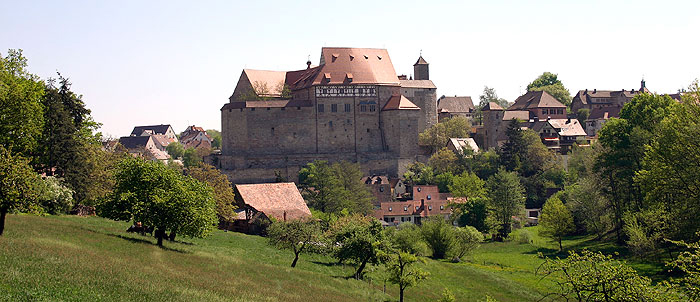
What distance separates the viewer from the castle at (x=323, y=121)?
8462cm

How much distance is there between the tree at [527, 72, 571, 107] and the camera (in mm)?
127688

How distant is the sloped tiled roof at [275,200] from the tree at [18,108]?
16716 millimetres

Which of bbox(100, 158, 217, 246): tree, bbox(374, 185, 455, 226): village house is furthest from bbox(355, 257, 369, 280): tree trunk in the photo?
bbox(374, 185, 455, 226): village house

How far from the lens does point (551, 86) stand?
131 m

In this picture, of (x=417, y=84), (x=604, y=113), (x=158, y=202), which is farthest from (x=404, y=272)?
(x=604, y=113)

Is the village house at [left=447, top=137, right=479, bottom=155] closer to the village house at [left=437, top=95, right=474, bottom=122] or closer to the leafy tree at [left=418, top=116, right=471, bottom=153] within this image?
the leafy tree at [left=418, top=116, right=471, bottom=153]

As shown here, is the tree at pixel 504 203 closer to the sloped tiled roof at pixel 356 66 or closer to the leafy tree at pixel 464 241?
the leafy tree at pixel 464 241

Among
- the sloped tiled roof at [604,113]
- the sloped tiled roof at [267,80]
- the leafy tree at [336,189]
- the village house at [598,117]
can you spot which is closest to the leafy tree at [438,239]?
the leafy tree at [336,189]

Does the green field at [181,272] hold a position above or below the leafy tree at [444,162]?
below

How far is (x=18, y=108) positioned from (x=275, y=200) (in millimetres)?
21578

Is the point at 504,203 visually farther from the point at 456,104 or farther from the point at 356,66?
the point at 456,104

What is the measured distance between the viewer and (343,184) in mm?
72812

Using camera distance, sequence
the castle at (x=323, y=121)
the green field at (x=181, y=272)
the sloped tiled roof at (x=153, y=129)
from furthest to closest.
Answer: the sloped tiled roof at (x=153, y=129), the castle at (x=323, y=121), the green field at (x=181, y=272)

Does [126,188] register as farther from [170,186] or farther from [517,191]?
[517,191]
